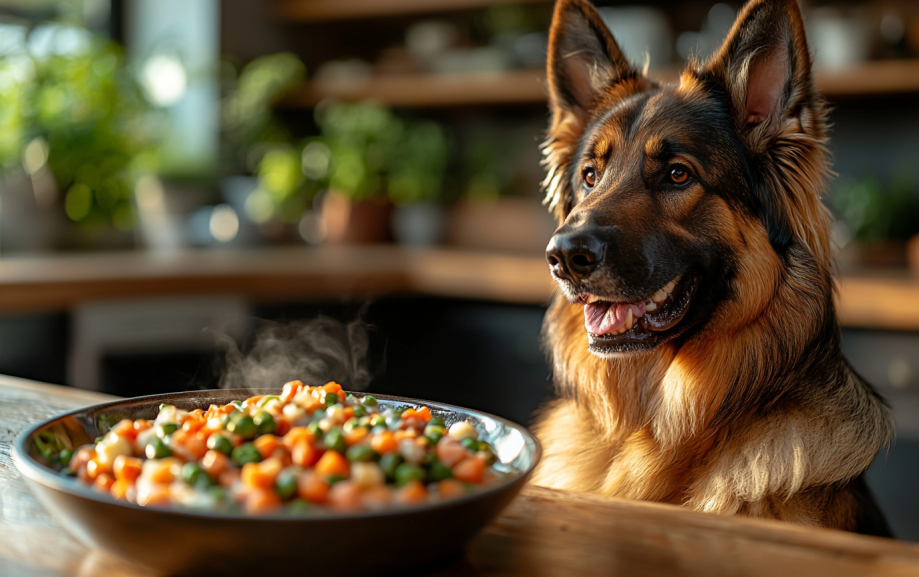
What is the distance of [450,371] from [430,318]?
237 mm

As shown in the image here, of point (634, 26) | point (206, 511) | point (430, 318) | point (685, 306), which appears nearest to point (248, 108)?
point (430, 318)

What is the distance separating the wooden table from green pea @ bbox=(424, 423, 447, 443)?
10cm

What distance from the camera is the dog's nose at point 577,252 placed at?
119 centimetres

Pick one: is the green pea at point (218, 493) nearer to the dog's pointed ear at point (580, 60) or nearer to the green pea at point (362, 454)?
the green pea at point (362, 454)

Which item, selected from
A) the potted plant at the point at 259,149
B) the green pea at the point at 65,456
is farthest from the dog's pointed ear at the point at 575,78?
the potted plant at the point at 259,149

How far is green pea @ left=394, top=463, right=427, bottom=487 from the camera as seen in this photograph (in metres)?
0.59

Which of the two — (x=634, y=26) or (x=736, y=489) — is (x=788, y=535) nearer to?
(x=736, y=489)

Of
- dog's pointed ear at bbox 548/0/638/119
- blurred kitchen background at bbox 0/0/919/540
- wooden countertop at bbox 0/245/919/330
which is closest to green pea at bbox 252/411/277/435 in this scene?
dog's pointed ear at bbox 548/0/638/119

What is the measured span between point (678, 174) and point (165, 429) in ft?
3.05

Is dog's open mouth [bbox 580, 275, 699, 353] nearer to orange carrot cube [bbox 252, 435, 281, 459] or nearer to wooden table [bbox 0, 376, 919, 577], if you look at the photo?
wooden table [bbox 0, 376, 919, 577]

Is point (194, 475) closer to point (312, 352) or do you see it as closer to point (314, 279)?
point (312, 352)

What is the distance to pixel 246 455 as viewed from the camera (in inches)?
24.2

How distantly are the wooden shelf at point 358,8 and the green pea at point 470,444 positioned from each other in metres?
3.02

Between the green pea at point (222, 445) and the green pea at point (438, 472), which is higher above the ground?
the green pea at point (222, 445)
